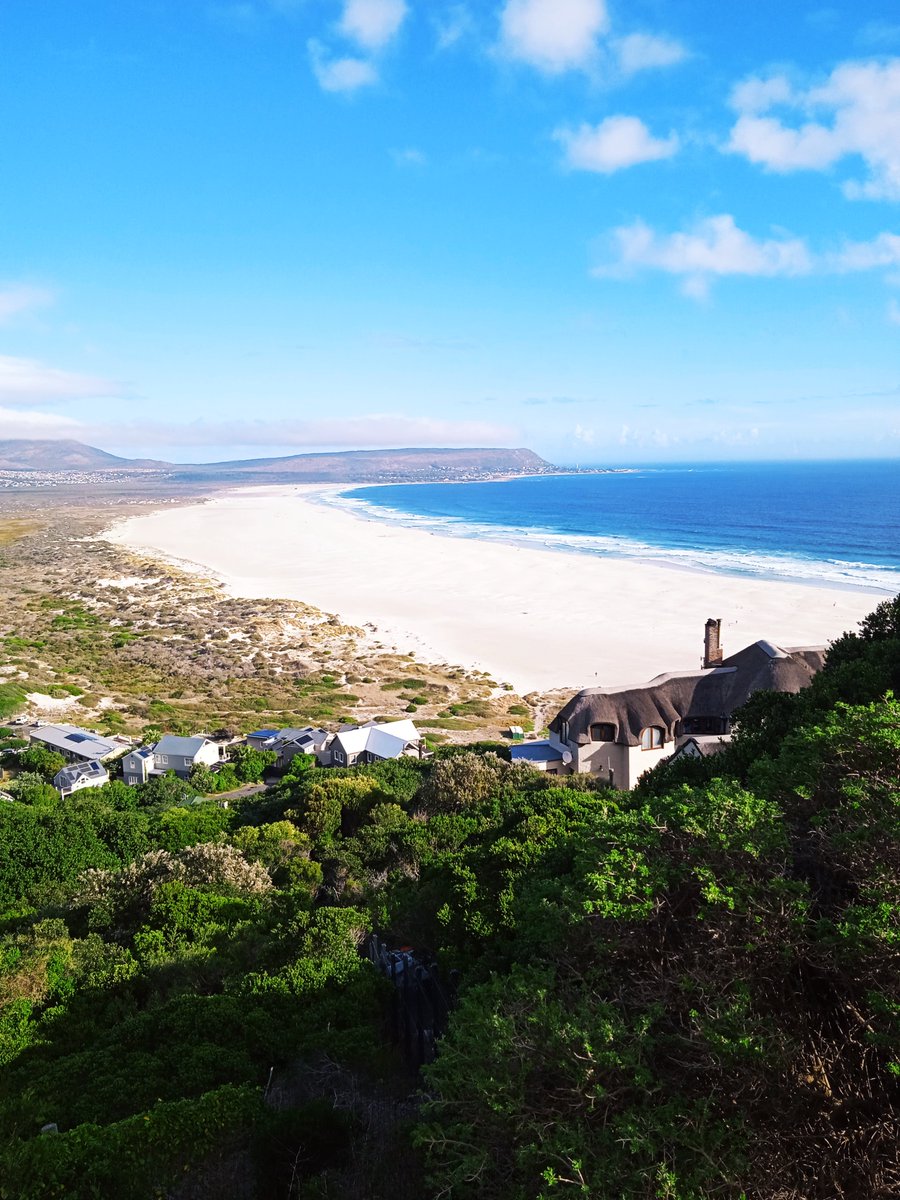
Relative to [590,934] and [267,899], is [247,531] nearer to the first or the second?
[267,899]

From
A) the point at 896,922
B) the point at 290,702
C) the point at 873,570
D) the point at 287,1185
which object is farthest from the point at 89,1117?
the point at 873,570

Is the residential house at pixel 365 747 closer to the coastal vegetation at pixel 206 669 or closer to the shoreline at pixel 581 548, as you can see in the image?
the coastal vegetation at pixel 206 669

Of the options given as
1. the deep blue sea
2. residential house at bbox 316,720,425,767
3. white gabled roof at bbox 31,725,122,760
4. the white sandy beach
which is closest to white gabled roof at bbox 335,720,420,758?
residential house at bbox 316,720,425,767

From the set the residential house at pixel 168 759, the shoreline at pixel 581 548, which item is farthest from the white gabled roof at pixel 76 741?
the shoreline at pixel 581 548

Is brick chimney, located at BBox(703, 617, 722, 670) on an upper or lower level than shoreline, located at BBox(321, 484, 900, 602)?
upper

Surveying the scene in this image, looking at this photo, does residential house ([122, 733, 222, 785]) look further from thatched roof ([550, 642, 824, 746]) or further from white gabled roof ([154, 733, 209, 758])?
thatched roof ([550, 642, 824, 746])

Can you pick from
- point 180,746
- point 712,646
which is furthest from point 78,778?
point 712,646
